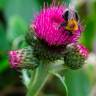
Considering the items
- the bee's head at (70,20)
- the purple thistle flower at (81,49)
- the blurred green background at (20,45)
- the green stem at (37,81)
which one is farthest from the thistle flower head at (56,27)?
the blurred green background at (20,45)

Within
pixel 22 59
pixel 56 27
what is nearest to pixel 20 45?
pixel 22 59

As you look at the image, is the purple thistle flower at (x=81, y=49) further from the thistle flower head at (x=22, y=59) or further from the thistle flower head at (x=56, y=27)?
the thistle flower head at (x=22, y=59)

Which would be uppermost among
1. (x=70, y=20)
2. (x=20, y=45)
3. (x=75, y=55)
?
(x=20, y=45)

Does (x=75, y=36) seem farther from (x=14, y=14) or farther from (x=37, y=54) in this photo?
(x=14, y=14)

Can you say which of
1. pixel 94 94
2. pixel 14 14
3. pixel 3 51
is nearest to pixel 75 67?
pixel 94 94

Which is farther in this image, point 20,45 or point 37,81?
point 20,45

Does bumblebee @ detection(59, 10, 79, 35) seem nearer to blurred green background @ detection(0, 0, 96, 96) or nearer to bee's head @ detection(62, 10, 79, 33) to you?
bee's head @ detection(62, 10, 79, 33)

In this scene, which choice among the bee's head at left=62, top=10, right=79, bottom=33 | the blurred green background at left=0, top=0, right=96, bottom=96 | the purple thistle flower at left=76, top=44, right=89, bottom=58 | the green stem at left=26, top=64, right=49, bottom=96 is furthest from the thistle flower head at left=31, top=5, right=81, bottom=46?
the blurred green background at left=0, top=0, right=96, bottom=96

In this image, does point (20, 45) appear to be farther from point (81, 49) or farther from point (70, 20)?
point (70, 20)
